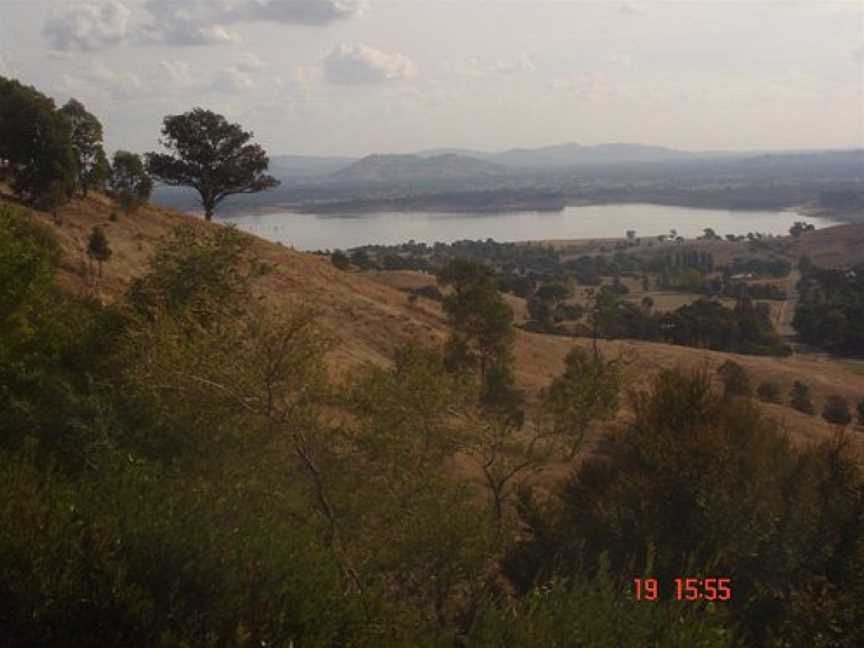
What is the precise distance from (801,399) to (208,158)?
40065 millimetres

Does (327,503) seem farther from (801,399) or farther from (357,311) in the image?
(801,399)

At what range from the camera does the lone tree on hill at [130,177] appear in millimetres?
44594

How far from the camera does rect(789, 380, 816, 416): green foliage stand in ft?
146

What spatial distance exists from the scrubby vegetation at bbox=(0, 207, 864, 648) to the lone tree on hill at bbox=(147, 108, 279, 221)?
28.2 meters

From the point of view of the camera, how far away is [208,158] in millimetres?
46000

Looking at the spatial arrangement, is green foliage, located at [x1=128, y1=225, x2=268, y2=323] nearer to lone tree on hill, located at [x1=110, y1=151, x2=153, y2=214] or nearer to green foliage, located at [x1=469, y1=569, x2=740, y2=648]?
green foliage, located at [x1=469, y1=569, x2=740, y2=648]

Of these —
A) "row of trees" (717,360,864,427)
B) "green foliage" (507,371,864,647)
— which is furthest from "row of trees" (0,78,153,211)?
"row of trees" (717,360,864,427)

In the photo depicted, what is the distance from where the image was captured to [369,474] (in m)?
13.7

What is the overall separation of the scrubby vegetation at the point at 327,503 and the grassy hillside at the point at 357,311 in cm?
989

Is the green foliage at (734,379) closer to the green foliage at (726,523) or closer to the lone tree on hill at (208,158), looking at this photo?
the green foliage at (726,523)

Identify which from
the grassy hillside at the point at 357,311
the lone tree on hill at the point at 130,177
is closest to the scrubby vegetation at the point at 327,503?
the grassy hillside at the point at 357,311

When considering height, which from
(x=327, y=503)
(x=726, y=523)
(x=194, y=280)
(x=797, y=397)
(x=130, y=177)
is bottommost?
(x=797, y=397)
